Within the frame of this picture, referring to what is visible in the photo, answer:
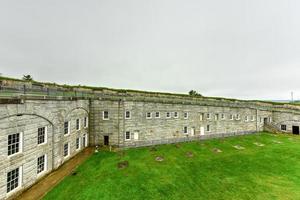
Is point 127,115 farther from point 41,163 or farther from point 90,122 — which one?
point 41,163

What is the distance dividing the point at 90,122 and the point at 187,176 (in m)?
20.0

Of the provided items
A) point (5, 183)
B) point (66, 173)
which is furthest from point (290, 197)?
point (5, 183)

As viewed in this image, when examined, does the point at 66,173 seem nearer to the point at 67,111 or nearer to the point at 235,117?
the point at 67,111

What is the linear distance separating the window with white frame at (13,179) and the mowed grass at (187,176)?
128 inches

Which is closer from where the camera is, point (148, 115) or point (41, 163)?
point (41, 163)

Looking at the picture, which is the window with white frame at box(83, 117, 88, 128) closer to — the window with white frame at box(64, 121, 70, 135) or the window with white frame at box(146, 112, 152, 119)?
the window with white frame at box(64, 121, 70, 135)

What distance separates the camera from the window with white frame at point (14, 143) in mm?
14559

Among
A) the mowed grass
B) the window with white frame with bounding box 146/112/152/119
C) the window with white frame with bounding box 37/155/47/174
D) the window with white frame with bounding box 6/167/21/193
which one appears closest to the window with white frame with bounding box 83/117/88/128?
the mowed grass

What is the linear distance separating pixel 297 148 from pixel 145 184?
33.7 meters

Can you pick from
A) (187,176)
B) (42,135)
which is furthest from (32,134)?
(187,176)

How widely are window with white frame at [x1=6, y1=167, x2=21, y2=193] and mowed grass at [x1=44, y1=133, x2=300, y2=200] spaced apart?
324cm

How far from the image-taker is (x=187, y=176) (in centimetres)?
2103

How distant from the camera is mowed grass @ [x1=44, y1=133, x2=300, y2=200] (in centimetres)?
1722

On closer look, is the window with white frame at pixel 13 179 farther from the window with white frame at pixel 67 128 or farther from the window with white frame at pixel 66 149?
the window with white frame at pixel 67 128
